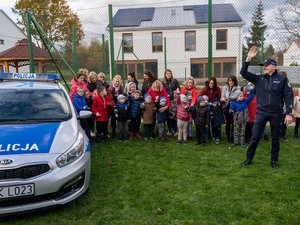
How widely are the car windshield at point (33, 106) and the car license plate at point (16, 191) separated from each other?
1271 millimetres

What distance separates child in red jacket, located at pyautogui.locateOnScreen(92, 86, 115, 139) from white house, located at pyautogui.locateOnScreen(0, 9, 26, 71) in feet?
114

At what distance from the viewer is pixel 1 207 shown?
3549mm

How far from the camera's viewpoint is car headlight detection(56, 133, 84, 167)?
150 inches

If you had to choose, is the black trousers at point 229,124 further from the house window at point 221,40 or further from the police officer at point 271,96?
the house window at point 221,40

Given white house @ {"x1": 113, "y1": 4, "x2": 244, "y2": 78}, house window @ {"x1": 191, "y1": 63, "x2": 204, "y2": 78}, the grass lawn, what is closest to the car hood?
the grass lawn

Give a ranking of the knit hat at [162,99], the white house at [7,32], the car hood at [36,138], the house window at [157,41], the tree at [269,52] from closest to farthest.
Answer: the car hood at [36,138], the knit hat at [162,99], the tree at [269,52], the house window at [157,41], the white house at [7,32]

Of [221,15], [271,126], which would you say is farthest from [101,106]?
[221,15]

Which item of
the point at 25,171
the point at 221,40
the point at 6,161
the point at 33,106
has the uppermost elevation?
the point at 221,40

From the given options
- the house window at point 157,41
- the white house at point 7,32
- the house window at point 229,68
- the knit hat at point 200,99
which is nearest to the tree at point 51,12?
the white house at point 7,32

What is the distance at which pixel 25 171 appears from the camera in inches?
140

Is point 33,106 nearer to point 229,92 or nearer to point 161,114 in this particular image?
point 161,114

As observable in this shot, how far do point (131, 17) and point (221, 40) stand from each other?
31.9 feet

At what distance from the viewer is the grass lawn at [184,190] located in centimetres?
383

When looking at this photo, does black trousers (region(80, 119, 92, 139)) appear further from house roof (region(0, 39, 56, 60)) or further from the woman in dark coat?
house roof (region(0, 39, 56, 60))
